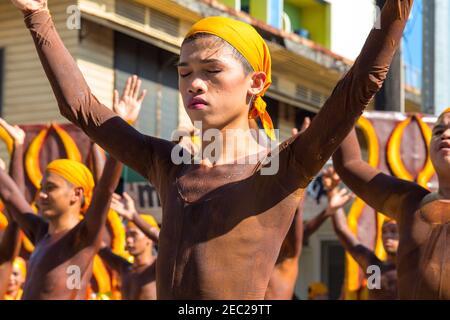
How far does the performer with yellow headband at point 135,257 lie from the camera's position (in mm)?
8984

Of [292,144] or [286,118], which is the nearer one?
[292,144]

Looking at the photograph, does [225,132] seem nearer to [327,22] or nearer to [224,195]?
A: [224,195]

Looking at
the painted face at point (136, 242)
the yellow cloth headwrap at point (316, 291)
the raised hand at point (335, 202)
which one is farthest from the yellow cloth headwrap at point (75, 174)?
the yellow cloth headwrap at point (316, 291)

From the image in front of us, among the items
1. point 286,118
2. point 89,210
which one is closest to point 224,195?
point 89,210

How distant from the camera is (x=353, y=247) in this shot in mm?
7855

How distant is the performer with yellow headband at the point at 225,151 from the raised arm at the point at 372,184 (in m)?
1.20

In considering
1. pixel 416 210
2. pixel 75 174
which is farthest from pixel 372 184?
pixel 75 174

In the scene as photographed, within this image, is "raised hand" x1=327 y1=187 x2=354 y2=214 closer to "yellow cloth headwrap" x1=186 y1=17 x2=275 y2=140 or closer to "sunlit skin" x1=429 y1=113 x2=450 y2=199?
"sunlit skin" x1=429 y1=113 x2=450 y2=199

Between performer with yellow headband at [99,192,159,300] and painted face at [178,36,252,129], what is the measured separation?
5.40 m

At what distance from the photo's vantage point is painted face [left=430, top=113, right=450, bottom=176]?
479 centimetres

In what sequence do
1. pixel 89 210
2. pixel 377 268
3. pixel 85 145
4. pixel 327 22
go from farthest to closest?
pixel 327 22, pixel 85 145, pixel 377 268, pixel 89 210

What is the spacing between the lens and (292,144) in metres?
3.34

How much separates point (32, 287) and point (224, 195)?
11.4 feet

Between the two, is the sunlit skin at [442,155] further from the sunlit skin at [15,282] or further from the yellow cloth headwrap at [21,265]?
the yellow cloth headwrap at [21,265]
